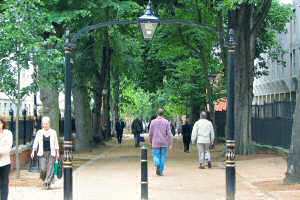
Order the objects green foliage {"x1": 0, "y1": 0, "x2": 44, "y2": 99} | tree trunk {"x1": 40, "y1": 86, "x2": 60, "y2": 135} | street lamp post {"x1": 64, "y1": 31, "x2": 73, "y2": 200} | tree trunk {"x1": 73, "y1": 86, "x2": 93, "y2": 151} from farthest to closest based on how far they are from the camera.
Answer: tree trunk {"x1": 73, "y1": 86, "x2": 93, "y2": 151} < tree trunk {"x1": 40, "y1": 86, "x2": 60, "y2": 135} < green foliage {"x1": 0, "y1": 0, "x2": 44, "y2": 99} < street lamp post {"x1": 64, "y1": 31, "x2": 73, "y2": 200}

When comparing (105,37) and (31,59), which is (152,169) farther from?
(105,37)

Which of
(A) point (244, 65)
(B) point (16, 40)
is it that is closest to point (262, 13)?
(A) point (244, 65)

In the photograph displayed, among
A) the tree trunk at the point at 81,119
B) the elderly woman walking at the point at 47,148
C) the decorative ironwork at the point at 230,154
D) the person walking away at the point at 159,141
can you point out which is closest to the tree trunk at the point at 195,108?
the tree trunk at the point at 81,119

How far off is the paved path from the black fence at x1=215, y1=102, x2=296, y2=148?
8.24ft

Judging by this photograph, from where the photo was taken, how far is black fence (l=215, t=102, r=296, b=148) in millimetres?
27828

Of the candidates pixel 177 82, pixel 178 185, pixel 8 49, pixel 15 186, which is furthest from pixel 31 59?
pixel 177 82

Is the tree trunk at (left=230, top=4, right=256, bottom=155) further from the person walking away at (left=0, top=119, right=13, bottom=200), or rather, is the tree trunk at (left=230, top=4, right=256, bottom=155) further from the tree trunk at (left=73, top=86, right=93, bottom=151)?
the person walking away at (left=0, top=119, right=13, bottom=200)

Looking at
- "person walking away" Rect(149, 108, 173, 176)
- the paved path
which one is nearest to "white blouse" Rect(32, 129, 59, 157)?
the paved path

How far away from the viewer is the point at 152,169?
22625 millimetres

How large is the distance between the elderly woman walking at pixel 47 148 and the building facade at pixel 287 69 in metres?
27.7

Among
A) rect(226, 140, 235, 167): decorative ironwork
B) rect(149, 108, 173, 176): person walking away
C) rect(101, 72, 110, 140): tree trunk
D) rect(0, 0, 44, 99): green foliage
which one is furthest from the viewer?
rect(101, 72, 110, 140): tree trunk

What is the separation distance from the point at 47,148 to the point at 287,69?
119 ft

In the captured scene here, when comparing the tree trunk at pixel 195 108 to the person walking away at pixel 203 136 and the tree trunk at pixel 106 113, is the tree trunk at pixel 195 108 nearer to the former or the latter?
the tree trunk at pixel 106 113

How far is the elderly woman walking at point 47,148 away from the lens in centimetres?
1680
